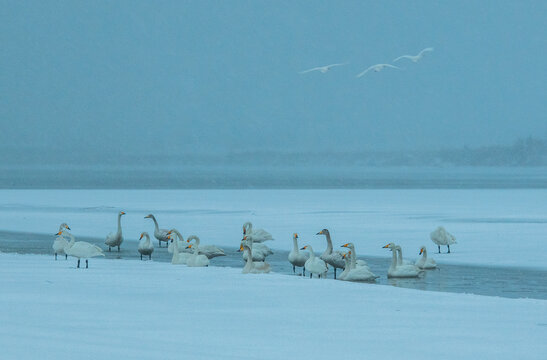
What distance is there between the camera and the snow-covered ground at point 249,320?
8758 millimetres

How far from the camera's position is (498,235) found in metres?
24.8

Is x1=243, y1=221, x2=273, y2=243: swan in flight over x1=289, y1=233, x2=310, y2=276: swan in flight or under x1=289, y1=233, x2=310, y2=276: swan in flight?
over

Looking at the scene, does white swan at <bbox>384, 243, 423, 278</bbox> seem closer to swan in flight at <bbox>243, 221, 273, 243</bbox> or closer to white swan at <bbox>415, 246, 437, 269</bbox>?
white swan at <bbox>415, 246, 437, 269</bbox>

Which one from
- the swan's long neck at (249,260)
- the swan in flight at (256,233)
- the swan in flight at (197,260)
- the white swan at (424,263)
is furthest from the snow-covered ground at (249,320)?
the swan in flight at (256,233)

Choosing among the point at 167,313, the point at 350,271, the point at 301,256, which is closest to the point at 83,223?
the point at 301,256

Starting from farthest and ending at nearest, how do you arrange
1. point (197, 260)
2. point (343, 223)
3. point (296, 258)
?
point (343, 223) → point (296, 258) → point (197, 260)

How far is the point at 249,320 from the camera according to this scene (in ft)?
34.9

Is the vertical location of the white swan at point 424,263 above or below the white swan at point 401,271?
above

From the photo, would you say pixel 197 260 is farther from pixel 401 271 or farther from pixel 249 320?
pixel 249 320

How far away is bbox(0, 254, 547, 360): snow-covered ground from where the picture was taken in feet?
28.7

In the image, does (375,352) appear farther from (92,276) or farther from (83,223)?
(83,223)

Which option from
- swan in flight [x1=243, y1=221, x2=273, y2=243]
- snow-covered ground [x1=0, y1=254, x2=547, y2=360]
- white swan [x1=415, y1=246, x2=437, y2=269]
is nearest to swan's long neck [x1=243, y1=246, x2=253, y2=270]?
snow-covered ground [x1=0, y1=254, x2=547, y2=360]

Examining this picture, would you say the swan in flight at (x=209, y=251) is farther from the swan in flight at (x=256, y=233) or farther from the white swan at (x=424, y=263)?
the white swan at (x=424, y=263)

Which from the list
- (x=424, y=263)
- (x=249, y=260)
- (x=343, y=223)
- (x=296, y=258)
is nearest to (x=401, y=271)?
(x=424, y=263)
